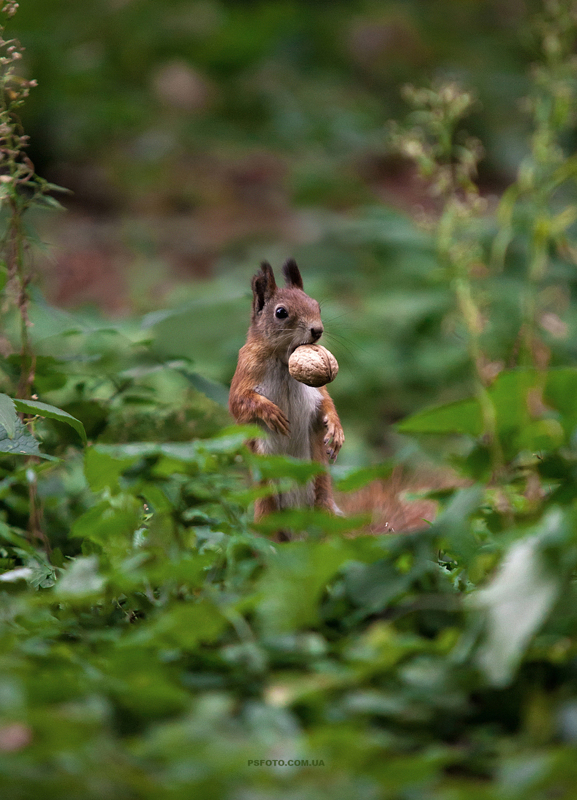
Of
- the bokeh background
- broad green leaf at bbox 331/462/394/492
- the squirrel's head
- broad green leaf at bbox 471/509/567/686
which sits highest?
the bokeh background

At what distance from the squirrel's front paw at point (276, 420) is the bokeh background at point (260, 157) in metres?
2.55

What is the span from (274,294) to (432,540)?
4.80ft

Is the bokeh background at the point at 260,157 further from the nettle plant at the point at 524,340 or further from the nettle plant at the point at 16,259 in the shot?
the nettle plant at the point at 524,340

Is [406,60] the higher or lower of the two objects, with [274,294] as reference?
→ higher

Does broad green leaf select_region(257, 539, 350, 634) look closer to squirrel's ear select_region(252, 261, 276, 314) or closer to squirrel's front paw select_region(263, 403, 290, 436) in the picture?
squirrel's front paw select_region(263, 403, 290, 436)

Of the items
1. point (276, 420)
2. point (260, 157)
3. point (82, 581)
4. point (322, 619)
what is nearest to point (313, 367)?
point (276, 420)

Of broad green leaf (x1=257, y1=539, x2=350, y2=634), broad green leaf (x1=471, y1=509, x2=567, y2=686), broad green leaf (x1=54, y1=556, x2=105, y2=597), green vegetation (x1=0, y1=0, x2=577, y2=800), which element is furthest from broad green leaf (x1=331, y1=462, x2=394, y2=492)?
broad green leaf (x1=54, y1=556, x2=105, y2=597)

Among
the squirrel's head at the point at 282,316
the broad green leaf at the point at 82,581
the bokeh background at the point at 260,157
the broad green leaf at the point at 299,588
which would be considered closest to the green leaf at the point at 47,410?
the broad green leaf at the point at 82,581

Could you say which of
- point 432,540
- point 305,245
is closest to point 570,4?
point 432,540

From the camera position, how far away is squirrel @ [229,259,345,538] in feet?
8.63

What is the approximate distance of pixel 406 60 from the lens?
31.6 feet

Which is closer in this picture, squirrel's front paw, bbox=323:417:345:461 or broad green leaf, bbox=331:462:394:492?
broad green leaf, bbox=331:462:394:492

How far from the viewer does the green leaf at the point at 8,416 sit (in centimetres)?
185

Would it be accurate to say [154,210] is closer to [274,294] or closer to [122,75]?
[122,75]
